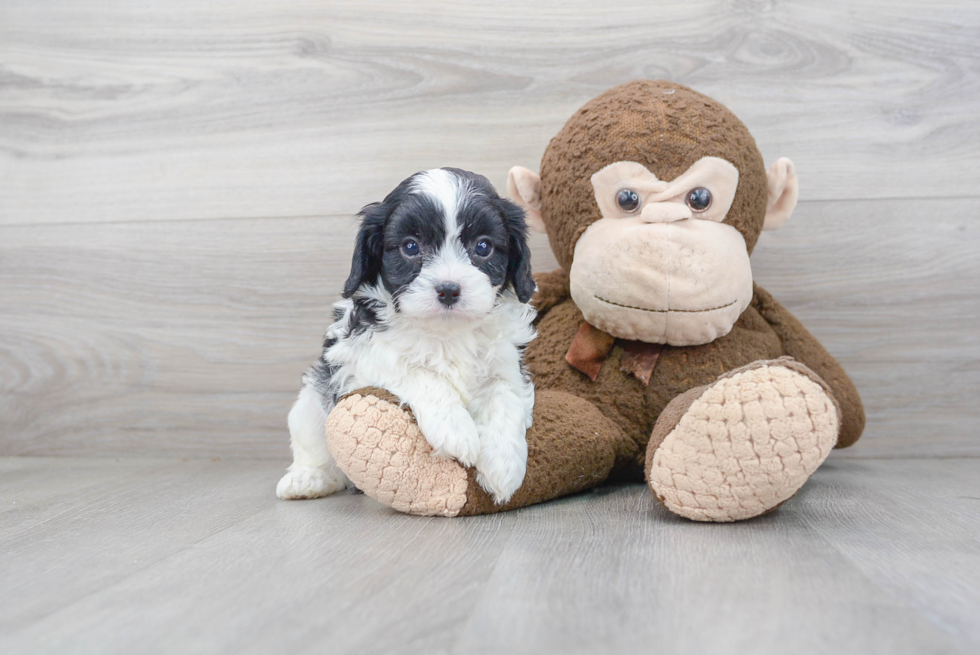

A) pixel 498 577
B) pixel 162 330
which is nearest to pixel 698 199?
pixel 498 577

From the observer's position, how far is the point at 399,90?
7.23 feet

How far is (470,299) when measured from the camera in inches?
54.3

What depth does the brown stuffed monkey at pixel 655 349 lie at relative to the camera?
1279mm

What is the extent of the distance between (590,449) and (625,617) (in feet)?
2.24

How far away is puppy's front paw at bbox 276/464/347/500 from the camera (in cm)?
169

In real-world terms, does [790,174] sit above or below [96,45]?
below

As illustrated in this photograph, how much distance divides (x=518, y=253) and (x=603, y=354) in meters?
0.36

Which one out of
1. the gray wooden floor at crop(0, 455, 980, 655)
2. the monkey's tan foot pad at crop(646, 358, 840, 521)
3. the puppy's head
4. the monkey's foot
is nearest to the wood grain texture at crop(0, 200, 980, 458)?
the gray wooden floor at crop(0, 455, 980, 655)

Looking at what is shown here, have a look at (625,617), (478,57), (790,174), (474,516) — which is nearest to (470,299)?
(474,516)

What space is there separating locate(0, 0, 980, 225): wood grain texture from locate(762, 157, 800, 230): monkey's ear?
0.34 m

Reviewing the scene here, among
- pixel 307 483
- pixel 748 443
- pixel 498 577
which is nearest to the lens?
pixel 498 577

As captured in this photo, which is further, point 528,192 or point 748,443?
point 528,192

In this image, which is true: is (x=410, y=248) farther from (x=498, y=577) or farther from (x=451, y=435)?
(x=498, y=577)

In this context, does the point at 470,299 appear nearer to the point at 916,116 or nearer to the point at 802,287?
the point at 802,287
